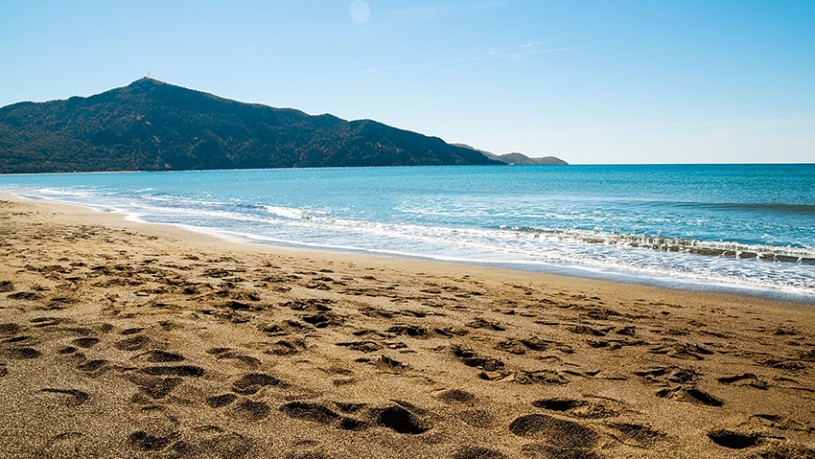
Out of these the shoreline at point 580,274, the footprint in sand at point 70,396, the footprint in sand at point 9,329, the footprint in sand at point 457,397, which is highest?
the footprint in sand at point 9,329

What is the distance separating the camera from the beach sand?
3059 mm

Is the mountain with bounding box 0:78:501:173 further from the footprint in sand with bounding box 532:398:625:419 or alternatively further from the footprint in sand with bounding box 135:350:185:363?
the footprint in sand with bounding box 532:398:625:419

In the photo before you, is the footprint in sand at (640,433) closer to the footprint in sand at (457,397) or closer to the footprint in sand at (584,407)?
the footprint in sand at (584,407)

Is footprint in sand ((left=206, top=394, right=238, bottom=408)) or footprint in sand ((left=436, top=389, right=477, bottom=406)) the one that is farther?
footprint in sand ((left=436, top=389, right=477, bottom=406))

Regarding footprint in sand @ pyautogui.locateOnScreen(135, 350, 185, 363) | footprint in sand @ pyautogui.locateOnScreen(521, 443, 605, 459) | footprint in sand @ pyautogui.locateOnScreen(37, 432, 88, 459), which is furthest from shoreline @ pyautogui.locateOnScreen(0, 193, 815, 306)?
footprint in sand @ pyautogui.locateOnScreen(37, 432, 88, 459)

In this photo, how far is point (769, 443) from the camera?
320 centimetres

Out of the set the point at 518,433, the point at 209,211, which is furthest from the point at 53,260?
the point at 209,211

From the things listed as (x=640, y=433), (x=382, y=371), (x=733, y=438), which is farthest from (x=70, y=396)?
(x=733, y=438)

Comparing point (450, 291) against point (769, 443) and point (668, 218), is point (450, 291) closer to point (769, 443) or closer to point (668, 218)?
point (769, 443)

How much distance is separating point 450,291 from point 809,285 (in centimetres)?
761

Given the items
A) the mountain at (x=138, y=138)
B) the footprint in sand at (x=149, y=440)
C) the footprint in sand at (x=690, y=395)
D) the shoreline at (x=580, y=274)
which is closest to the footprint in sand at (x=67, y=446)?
the footprint in sand at (x=149, y=440)

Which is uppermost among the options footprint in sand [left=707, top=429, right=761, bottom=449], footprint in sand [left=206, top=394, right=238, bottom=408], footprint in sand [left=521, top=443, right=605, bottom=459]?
footprint in sand [left=206, top=394, right=238, bottom=408]

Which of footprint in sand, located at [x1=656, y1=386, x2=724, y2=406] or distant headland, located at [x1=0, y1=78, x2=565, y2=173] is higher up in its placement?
distant headland, located at [x1=0, y1=78, x2=565, y2=173]

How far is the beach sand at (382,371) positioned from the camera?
3.06 m
